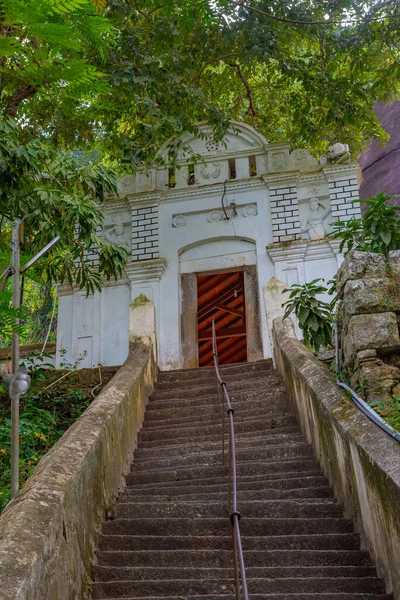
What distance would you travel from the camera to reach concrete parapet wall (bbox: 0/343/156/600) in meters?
3.72

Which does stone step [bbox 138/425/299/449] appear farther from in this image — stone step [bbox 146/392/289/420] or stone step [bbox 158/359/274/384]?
stone step [bbox 158/359/274/384]

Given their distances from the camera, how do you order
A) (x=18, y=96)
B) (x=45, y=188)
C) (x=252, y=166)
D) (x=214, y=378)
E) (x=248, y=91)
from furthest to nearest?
(x=248, y=91)
(x=252, y=166)
(x=214, y=378)
(x=18, y=96)
(x=45, y=188)

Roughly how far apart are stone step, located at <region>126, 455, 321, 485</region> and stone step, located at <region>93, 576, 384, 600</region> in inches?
70.7

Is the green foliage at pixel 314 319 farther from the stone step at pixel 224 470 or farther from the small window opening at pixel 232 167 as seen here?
the small window opening at pixel 232 167

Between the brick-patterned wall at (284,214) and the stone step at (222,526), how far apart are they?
7465mm

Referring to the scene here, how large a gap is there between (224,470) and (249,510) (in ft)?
3.23

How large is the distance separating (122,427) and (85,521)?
1925 mm

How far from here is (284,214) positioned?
12.4m

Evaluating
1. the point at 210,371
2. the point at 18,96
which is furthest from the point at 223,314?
the point at 18,96

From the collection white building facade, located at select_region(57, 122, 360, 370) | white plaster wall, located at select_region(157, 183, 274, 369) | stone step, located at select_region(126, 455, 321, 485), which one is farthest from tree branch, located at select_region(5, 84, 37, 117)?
stone step, located at select_region(126, 455, 321, 485)

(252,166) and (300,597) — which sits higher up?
(252,166)

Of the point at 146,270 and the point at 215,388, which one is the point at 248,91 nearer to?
the point at 146,270

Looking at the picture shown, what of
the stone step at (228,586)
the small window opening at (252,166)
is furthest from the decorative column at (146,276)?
the stone step at (228,586)

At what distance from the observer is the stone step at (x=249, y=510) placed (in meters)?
5.43
